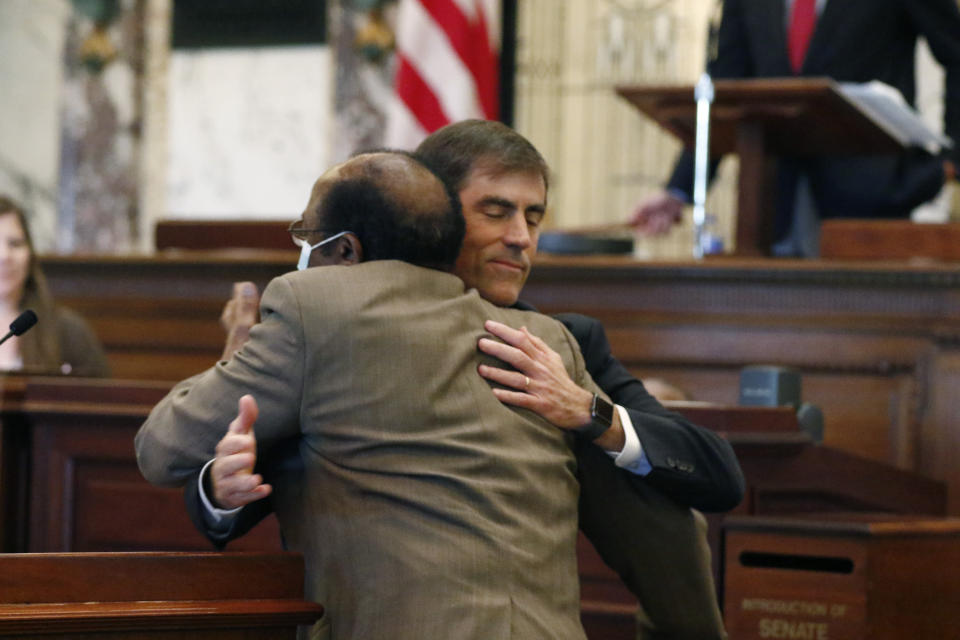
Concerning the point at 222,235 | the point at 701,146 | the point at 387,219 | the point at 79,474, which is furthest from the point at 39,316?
the point at 387,219

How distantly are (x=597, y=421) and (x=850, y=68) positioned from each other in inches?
115

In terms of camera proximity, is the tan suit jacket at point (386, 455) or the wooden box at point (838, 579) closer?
the tan suit jacket at point (386, 455)

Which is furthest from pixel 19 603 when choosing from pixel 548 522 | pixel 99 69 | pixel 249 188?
pixel 99 69

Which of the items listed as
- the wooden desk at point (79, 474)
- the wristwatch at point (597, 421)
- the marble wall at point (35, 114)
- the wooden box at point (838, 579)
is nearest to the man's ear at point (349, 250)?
the wristwatch at point (597, 421)

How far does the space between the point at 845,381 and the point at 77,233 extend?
492 cm

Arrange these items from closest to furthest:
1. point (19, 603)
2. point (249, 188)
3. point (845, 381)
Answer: point (19, 603), point (845, 381), point (249, 188)

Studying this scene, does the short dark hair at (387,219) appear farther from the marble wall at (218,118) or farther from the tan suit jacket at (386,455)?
the marble wall at (218,118)

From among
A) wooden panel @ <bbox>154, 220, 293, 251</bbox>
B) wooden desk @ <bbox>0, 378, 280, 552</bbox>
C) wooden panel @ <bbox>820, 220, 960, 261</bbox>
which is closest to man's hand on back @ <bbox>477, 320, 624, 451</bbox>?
wooden desk @ <bbox>0, 378, 280, 552</bbox>

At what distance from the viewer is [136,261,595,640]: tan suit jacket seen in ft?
6.36

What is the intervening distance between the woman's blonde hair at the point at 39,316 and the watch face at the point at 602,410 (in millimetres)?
2253

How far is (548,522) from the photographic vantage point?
206 centimetres

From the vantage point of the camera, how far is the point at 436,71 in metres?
5.99

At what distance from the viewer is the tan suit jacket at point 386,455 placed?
194cm

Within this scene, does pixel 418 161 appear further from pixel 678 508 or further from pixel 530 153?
pixel 678 508
